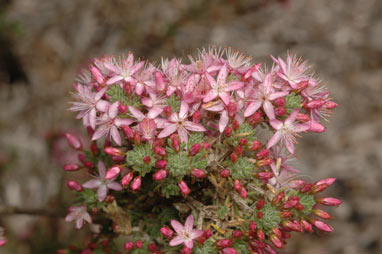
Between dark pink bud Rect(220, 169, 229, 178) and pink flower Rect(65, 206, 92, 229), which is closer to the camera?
dark pink bud Rect(220, 169, 229, 178)

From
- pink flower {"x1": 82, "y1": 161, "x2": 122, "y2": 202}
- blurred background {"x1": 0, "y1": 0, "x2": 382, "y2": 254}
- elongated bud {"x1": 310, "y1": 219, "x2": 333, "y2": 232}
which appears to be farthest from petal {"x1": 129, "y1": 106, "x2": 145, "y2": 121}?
blurred background {"x1": 0, "y1": 0, "x2": 382, "y2": 254}

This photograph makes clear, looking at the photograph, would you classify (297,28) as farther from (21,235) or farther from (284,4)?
(21,235)

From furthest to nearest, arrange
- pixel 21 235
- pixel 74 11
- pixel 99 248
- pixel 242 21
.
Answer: pixel 242 21, pixel 74 11, pixel 21 235, pixel 99 248

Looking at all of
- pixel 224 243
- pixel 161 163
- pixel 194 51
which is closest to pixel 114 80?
pixel 161 163

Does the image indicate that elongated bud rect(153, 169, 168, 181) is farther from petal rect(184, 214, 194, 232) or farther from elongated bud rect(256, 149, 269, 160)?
elongated bud rect(256, 149, 269, 160)

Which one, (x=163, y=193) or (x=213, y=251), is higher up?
(x=163, y=193)

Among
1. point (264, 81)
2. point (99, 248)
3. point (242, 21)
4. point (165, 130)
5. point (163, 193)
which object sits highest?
point (242, 21)

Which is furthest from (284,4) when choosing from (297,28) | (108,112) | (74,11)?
(108,112)
